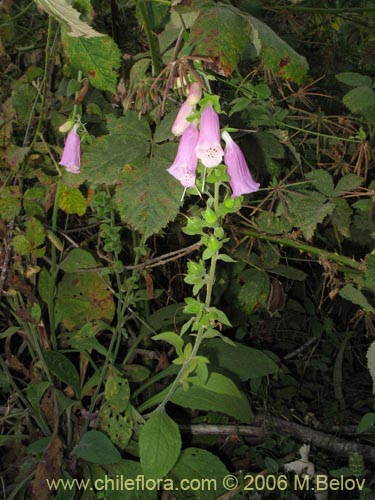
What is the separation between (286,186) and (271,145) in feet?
0.36

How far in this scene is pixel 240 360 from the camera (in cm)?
147

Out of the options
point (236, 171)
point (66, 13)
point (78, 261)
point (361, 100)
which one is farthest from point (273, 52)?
point (78, 261)

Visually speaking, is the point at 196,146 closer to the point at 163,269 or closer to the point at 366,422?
the point at 163,269

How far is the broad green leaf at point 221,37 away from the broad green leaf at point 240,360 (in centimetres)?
86

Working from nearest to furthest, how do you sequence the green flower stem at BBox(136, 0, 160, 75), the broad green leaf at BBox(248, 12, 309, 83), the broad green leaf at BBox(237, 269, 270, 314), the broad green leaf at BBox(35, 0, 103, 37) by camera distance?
the broad green leaf at BBox(35, 0, 103, 37) → the broad green leaf at BBox(248, 12, 309, 83) → the green flower stem at BBox(136, 0, 160, 75) → the broad green leaf at BBox(237, 269, 270, 314)

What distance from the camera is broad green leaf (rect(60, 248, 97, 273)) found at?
4.62ft

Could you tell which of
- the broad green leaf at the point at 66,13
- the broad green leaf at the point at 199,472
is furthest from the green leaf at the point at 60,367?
the broad green leaf at the point at 66,13

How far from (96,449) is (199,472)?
0.26 metres

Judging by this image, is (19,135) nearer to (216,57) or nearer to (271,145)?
(271,145)

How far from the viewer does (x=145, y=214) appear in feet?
2.87

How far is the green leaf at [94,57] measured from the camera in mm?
851

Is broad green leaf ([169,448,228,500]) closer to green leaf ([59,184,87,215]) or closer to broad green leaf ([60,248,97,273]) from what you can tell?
broad green leaf ([60,248,97,273])

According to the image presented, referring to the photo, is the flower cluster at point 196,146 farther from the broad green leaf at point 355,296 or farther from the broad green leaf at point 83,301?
the broad green leaf at point 83,301

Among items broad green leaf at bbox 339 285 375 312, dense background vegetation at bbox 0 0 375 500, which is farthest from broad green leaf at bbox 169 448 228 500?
broad green leaf at bbox 339 285 375 312
